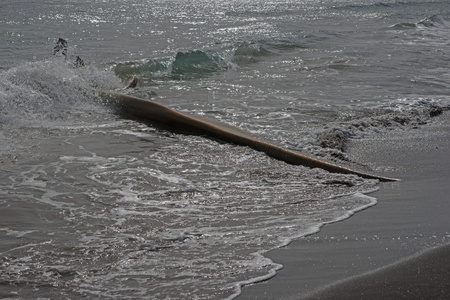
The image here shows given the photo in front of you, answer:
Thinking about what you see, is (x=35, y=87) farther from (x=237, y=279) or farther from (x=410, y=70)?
(x=410, y=70)

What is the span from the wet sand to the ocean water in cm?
14

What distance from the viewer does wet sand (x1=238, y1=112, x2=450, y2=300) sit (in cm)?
291

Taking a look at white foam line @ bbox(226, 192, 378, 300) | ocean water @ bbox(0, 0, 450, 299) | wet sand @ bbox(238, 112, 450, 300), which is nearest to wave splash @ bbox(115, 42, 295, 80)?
ocean water @ bbox(0, 0, 450, 299)

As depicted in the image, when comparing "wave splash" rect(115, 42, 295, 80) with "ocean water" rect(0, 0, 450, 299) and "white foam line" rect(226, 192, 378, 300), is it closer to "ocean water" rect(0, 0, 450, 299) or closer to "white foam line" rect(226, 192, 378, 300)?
"ocean water" rect(0, 0, 450, 299)

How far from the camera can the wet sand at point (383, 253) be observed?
2908 mm

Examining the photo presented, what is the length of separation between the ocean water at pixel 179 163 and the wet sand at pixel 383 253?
143 millimetres

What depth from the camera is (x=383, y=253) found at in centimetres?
338

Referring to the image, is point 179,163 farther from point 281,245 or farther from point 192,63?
point 192,63

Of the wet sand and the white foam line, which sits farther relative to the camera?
the white foam line

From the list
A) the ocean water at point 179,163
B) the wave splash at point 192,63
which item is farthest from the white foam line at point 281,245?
the wave splash at point 192,63

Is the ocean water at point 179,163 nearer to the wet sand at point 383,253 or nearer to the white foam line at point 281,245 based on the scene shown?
the white foam line at point 281,245

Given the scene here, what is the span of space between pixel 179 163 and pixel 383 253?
7.82 ft

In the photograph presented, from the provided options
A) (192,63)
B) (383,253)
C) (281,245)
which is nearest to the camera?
(383,253)

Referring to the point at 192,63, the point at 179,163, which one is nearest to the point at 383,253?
the point at 179,163
